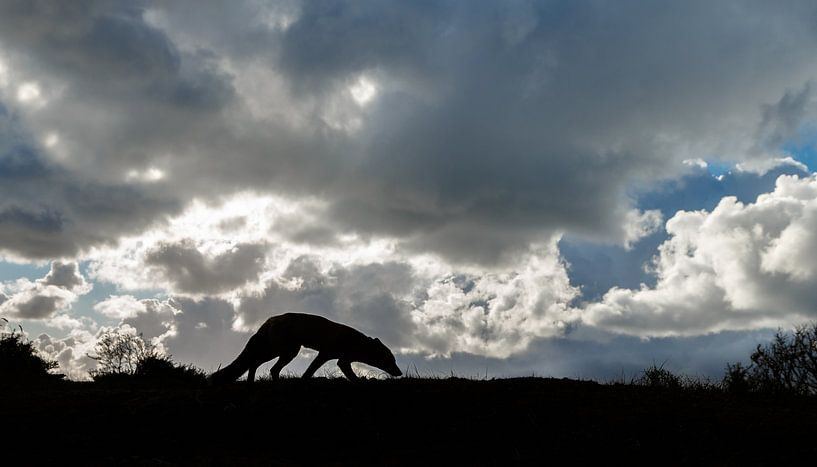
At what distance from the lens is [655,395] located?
13.0 m

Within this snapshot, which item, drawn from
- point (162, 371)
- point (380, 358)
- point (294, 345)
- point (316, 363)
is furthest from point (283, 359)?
point (162, 371)

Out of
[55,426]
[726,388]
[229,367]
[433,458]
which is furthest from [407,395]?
[726,388]

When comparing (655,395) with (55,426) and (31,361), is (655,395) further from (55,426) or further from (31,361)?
(31,361)

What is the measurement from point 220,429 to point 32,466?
278 cm

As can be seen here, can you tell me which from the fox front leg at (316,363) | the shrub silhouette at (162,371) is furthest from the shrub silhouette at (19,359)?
the fox front leg at (316,363)

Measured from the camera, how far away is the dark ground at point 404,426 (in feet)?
32.4

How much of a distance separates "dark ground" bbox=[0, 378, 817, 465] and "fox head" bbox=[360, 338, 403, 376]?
6.65 feet

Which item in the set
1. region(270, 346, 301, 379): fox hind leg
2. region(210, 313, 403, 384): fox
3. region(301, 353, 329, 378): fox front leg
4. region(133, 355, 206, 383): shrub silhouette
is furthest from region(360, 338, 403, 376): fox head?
region(133, 355, 206, 383): shrub silhouette

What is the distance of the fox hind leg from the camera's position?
14094 mm

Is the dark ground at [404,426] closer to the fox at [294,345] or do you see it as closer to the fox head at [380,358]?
the fox at [294,345]

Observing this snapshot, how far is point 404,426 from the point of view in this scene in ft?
37.5

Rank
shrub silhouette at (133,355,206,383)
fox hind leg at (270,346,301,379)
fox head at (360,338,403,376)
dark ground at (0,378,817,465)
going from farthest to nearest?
shrub silhouette at (133,355,206,383) → fox head at (360,338,403,376) → fox hind leg at (270,346,301,379) → dark ground at (0,378,817,465)

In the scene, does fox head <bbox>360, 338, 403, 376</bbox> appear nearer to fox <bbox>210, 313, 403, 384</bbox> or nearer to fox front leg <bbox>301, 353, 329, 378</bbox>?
Result: fox <bbox>210, 313, 403, 384</bbox>

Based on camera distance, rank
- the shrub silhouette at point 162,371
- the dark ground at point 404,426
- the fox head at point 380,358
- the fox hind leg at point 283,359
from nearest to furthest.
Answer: the dark ground at point 404,426 → the fox hind leg at point 283,359 → the fox head at point 380,358 → the shrub silhouette at point 162,371
